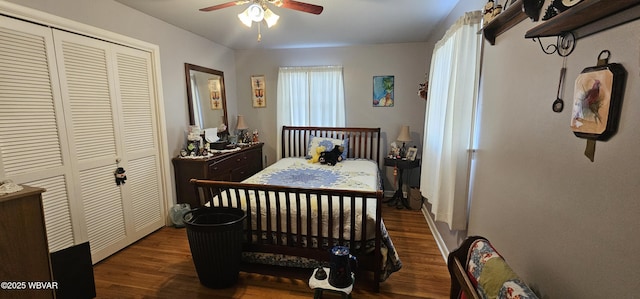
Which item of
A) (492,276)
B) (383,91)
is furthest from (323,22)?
(492,276)

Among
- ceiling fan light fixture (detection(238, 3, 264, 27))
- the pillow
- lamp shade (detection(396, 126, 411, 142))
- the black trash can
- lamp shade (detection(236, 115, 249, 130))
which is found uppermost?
ceiling fan light fixture (detection(238, 3, 264, 27))

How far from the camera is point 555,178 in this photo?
109 cm

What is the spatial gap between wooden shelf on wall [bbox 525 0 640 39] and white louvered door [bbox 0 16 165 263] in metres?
3.11

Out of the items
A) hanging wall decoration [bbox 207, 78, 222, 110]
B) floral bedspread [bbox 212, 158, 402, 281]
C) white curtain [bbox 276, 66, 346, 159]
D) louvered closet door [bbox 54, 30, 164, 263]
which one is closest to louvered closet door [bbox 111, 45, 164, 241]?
louvered closet door [bbox 54, 30, 164, 263]

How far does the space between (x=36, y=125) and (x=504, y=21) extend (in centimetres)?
328

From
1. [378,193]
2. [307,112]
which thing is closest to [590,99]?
[378,193]

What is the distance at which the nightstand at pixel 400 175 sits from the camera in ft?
12.3

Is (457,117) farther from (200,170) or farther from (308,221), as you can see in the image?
(200,170)

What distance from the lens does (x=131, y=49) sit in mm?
2715

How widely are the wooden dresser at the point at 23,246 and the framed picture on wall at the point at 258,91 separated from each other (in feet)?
10.8

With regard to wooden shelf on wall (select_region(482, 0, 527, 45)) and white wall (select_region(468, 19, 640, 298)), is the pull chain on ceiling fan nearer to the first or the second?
wooden shelf on wall (select_region(482, 0, 527, 45))

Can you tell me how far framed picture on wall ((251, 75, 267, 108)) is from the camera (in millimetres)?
4594

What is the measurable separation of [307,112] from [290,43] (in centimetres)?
111

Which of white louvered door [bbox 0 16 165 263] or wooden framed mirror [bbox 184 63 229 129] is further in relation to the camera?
wooden framed mirror [bbox 184 63 229 129]
